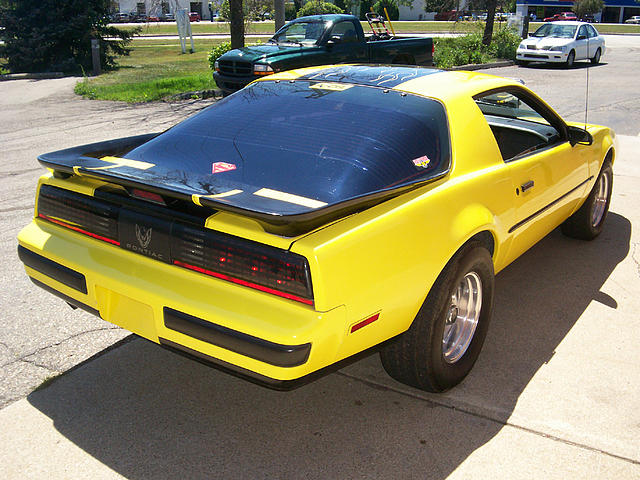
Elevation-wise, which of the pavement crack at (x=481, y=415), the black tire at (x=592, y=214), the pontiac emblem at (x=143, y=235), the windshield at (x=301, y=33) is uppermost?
the windshield at (x=301, y=33)

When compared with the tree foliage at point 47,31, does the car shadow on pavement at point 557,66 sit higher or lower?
lower

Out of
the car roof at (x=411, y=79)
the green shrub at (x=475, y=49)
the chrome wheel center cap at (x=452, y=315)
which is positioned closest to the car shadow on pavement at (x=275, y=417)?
the chrome wheel center cap at (x=452, y=315)

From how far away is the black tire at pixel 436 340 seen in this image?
287 cm

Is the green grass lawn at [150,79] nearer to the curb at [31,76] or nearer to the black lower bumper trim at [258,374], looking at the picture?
the curb at [31,76]

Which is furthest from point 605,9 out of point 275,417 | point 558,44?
point 275,417

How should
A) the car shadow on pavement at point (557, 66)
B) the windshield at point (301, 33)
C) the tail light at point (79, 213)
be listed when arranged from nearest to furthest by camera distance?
1. the tail light at point (79, 213)
2. the windshield at point (301, 33)
3. the car shadow on pavement at point (557, 66)

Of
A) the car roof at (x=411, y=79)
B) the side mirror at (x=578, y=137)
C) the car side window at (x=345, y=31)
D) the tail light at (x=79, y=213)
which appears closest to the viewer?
the tail light at (x=79, y=213)

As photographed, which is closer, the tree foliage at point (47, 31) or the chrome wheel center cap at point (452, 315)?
the chrome wheel center cap at point (452, 315)

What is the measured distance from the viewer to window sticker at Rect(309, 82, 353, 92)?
362cm

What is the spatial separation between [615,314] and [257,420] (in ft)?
8.08

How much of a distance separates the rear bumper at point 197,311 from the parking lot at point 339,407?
47 centimetres

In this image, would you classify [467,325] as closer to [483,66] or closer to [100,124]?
[100,124]

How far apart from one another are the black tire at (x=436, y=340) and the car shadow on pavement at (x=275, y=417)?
0.14 metres

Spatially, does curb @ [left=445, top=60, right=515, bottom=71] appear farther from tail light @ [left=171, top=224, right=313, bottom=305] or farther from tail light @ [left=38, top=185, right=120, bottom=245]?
tail light @ [left=171, top=224, right=313, bottom=305]
